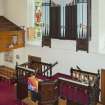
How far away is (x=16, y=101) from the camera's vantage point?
5992 mm

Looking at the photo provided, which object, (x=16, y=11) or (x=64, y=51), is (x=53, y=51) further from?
(x=16, y=11)

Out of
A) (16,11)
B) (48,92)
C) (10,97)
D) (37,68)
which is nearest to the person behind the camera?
(48,92)

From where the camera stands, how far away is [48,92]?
204 inches

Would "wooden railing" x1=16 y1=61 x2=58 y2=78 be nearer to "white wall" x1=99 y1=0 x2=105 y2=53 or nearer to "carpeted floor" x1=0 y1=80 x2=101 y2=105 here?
"carpeted floor" x1=0 y1=80 x2=101 y2=105

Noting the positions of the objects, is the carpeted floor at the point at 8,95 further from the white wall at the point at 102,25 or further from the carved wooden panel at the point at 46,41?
the white wall at the point at 102,25

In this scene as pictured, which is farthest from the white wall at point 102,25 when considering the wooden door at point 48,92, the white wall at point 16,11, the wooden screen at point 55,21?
the white wall at point 16,11

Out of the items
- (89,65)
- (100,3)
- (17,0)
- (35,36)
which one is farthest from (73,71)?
(17,0)

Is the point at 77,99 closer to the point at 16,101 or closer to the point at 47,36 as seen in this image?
the point at 16,101

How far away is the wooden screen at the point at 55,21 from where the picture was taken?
7.50 m

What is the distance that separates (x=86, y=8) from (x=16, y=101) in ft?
9.59

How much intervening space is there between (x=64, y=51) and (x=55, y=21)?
924 millimetres

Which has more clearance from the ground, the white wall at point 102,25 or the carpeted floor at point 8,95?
the white wall at point 102,25

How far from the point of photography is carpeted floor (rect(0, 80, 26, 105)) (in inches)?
235

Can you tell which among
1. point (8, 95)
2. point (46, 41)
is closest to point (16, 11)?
point (46, 41)
